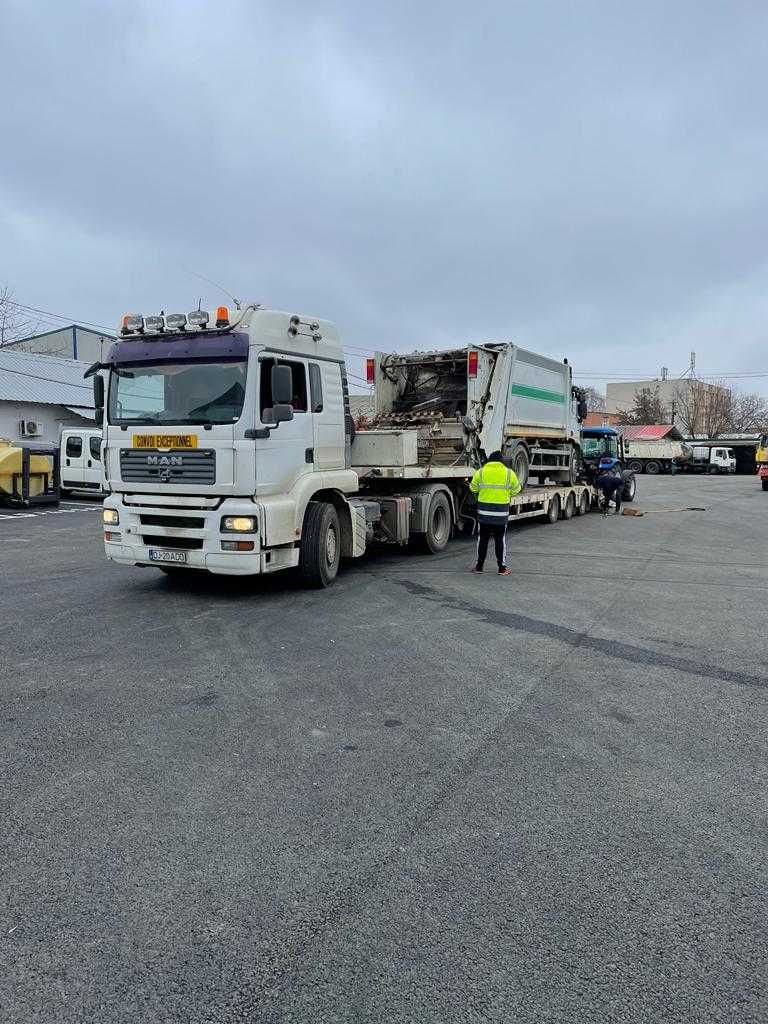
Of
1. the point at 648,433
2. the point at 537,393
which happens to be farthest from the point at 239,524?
the point at 648,433

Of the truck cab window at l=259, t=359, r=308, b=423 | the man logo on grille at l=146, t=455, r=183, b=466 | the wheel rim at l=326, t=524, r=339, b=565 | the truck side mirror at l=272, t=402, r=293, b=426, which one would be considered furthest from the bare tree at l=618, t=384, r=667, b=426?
the man logo on grille at l=146, t=455, r=183, b=466

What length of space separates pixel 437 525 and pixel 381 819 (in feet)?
28.0

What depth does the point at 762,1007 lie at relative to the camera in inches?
91.3

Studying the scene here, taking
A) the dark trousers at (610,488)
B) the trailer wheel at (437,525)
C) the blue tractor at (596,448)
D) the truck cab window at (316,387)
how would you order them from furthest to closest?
1. the blue tractor at (596,448)
2. the dark trousers at (610,488)
3. the trailer wheel at (437,525)
4. the truck cab window at (316,387)

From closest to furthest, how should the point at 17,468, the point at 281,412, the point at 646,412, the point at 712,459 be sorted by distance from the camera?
the point at 281,412, the point at 17,468, the point at 712,459, the point at 646,412

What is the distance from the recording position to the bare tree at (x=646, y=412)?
80062 millimetres

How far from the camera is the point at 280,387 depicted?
7684 mm

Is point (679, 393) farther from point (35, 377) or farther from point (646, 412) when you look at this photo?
point (35, 377)

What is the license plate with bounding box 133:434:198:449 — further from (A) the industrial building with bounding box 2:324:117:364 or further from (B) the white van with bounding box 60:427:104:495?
(A) the industrial building with bounding box 2:324:117:364

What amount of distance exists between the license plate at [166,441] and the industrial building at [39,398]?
73.0 ft

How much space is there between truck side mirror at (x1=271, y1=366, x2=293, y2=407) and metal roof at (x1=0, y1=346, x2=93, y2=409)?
23.9 m

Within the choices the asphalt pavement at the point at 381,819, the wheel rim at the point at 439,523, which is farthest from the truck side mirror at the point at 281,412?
the wheel rim at the point at 439,523

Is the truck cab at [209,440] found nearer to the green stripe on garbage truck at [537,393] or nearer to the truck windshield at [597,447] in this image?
the green stripe on garbage truck at [537,393]

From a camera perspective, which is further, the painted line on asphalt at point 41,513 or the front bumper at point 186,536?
the painted line on asphalt at point 41,513
